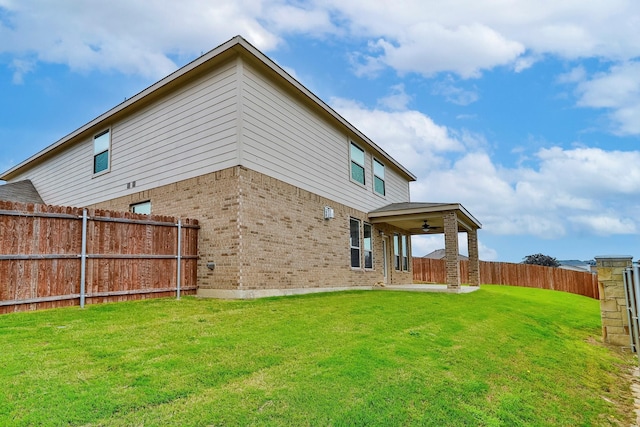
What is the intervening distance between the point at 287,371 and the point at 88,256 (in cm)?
555

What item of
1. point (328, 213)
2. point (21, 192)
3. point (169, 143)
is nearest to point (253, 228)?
point (328, 213)

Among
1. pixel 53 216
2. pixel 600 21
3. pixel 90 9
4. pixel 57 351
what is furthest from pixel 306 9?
pixel 57 351

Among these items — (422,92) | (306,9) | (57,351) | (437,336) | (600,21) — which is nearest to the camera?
(57,351)

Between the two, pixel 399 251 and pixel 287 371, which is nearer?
pixel 287 371

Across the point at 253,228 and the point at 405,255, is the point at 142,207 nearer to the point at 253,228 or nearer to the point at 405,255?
the point at 253,228

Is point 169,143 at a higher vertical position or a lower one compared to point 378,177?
lower

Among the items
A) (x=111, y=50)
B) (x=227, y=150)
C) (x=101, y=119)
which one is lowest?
(x=227, y=150)

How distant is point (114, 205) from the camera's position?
12602 millimetres

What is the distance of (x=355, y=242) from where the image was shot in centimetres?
1464

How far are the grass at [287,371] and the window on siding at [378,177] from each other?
9.71m

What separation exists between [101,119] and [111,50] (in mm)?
2842

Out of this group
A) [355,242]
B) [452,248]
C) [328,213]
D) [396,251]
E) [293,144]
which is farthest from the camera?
[396,251]

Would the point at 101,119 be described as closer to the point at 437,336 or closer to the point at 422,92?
the point at 422,92

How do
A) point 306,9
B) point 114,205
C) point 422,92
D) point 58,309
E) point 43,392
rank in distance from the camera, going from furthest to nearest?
point 422,92, point 114,205, point 306,9, point 58,309, point 43,392
